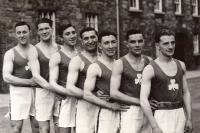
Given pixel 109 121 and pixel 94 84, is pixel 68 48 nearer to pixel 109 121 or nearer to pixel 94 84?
pixel 94 84

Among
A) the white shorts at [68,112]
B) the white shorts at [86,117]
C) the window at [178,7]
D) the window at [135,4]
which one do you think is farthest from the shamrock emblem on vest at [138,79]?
the window at [178,7]

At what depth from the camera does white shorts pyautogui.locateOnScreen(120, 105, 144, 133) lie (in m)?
5.59

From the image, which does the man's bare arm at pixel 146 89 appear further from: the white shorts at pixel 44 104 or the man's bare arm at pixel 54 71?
the white shorts at pixel 44 104

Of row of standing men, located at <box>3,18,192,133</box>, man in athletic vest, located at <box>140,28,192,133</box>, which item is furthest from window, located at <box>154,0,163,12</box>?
man in athletic vest, located at <box>140,28,192,133</box>

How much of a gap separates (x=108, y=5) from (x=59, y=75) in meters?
17.7

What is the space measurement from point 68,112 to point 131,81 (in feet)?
5.00

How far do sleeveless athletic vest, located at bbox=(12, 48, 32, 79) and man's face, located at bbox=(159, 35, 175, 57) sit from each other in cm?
265

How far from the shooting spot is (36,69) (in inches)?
275

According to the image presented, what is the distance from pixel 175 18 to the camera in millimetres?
30375

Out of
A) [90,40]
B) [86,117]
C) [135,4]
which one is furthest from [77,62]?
[135,4]

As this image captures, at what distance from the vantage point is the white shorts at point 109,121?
5.83 meters

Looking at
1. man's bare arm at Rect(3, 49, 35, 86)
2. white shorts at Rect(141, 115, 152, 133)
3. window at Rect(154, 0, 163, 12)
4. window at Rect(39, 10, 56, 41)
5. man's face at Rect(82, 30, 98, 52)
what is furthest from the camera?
window at Rect(154, 0, 163, 12)

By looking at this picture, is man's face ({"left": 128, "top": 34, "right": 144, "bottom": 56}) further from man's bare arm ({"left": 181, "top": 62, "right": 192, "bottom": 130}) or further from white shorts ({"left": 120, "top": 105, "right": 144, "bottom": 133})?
white shorts ({"left": 120, "top": 105, "right": 144, "bottom": 133})

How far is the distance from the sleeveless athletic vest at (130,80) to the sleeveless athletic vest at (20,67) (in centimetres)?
208
